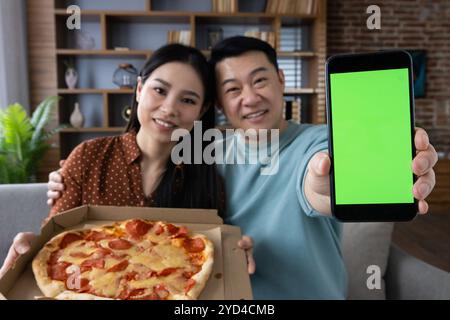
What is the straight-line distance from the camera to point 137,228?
0.77 m

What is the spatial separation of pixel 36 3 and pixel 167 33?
1.08 meters

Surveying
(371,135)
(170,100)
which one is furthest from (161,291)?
(170,100)

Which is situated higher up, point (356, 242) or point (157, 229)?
point (157, 229)

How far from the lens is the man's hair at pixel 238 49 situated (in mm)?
1032

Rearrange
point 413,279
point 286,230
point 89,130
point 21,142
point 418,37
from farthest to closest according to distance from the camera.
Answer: point 418,37 → point 89,130 → point 21,142 → point 413,279 → point 286,230

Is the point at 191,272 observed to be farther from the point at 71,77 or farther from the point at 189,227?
the point at 71,77

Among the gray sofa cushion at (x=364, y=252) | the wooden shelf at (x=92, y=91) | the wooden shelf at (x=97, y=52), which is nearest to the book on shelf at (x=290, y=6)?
the wooden shelf at (x=97, y=52)

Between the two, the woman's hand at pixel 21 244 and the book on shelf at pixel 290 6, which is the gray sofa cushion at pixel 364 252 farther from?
the book on shelf at pixel 290 6

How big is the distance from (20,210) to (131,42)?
2638 mm

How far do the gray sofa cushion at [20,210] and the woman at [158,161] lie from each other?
22.3 inches

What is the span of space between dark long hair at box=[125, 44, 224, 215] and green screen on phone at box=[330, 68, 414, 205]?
19.3 inches

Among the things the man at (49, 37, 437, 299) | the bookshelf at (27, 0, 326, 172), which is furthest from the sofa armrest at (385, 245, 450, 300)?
the bookshelf at (27, 0, 326, 172)

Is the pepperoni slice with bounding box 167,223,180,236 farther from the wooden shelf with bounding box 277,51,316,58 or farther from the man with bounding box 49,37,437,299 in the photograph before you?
the wooden shelf with bounding box 277,51,316,58
